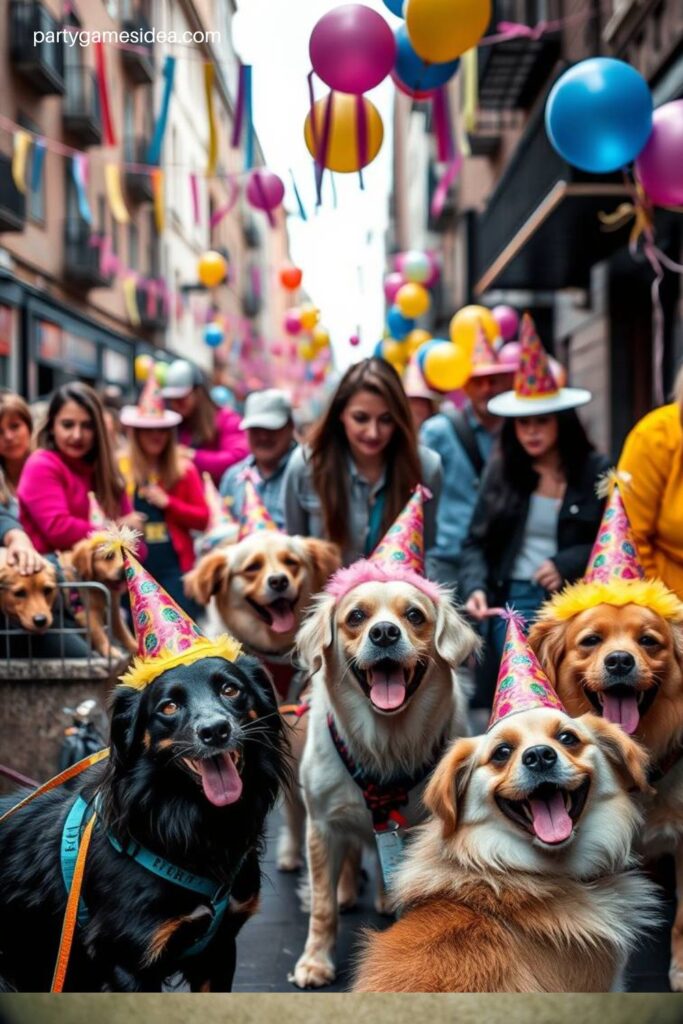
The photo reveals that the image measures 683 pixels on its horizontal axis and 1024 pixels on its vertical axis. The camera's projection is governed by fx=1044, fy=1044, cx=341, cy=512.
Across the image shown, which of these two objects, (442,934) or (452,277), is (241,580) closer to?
(442,934)

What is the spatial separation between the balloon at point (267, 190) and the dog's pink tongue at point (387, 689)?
16.0 feet

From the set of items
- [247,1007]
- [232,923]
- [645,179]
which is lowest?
[232,923]

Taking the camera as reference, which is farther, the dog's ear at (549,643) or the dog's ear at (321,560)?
the dog's ear at (321,560)

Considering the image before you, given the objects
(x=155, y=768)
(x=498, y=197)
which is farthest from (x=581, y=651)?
(x=498, y=197)

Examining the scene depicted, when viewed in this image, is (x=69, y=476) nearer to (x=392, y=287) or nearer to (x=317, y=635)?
(x=317, y=635)

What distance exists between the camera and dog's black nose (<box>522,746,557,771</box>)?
2514 millimetres

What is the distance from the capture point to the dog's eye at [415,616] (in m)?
3.41

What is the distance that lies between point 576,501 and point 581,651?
1279mm

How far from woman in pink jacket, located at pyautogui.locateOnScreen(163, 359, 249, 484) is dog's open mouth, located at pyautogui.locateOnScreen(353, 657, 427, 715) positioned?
3.83 metres

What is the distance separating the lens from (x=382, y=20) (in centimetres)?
486

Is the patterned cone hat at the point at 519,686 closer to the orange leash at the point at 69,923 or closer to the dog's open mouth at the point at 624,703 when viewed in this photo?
the dog's open mouth at the point at 624,703

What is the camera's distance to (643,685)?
314 cm

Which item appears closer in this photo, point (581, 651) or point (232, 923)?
point (232, 923)

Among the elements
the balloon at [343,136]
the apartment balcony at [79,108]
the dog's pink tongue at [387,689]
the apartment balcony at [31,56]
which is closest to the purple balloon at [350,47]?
the balloon at [343,136]
